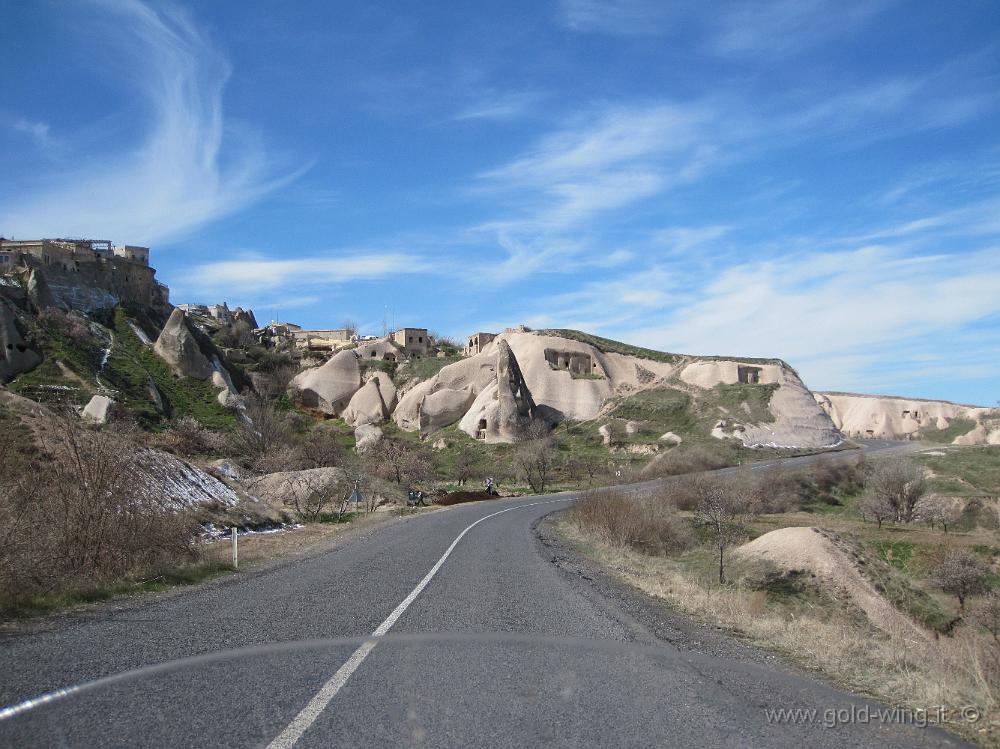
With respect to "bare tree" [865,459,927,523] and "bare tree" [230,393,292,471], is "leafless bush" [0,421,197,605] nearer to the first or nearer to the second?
"bare tree" [230,393,292,471]

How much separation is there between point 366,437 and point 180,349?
58.3ft

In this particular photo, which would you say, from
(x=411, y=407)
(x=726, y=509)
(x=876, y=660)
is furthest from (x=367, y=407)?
(x=876, y=660)

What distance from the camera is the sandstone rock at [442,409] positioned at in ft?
260

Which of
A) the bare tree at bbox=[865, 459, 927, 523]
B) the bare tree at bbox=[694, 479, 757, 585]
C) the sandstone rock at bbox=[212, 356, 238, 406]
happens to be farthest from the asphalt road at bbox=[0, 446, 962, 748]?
the sandstone rock at bbox=[212, 356, 238, 406]

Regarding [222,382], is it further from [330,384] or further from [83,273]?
[330,384]

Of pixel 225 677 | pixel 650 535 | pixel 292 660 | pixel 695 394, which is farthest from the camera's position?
pixel 695 394

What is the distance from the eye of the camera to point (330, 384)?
285 feet

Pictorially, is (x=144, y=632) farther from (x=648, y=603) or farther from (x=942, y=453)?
(x=942, y=453)

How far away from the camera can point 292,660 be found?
20.0ft

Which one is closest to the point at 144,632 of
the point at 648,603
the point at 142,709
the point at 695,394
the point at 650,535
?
the point at 142,709

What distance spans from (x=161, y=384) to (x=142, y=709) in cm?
5380

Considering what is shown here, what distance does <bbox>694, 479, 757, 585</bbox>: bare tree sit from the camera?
30266 mm

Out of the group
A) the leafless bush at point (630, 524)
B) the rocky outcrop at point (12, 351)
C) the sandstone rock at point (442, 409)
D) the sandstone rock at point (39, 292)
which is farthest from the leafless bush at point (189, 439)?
the sandstone rock at point (442, 409)

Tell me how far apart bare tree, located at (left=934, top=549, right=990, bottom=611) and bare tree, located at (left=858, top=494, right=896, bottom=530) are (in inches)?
528
